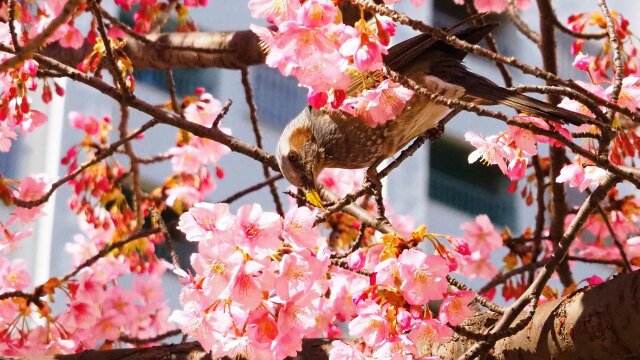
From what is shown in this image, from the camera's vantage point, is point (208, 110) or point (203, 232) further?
point (208, 110)

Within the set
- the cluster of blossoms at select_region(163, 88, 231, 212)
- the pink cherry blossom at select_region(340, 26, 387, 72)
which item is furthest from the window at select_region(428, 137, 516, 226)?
the pink cherry blossom at select_region(340, 26, 387, 72)

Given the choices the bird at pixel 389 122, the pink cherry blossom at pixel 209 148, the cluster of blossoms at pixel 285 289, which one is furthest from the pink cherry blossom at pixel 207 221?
the pink cherry blossom at pixel 209 148

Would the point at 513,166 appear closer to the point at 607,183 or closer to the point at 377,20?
the point at 607,183

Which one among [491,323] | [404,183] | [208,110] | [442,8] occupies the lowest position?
[491,323]

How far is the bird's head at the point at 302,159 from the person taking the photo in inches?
106

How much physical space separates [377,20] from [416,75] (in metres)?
0.86

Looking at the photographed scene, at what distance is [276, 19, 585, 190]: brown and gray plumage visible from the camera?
243cm

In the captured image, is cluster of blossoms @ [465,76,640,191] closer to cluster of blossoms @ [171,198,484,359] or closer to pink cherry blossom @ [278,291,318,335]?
cluster of blossoms @ [171,198,484,359]

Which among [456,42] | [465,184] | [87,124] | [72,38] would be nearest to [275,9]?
[456,42]

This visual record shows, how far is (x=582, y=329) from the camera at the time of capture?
182 cm

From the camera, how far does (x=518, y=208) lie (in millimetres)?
11305

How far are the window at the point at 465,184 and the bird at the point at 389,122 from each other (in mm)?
7732

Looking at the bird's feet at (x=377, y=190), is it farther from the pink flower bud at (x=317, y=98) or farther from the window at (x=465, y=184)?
the window at (x=465, y=184)

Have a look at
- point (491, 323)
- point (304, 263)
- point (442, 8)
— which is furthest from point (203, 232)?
point (442, 8)
